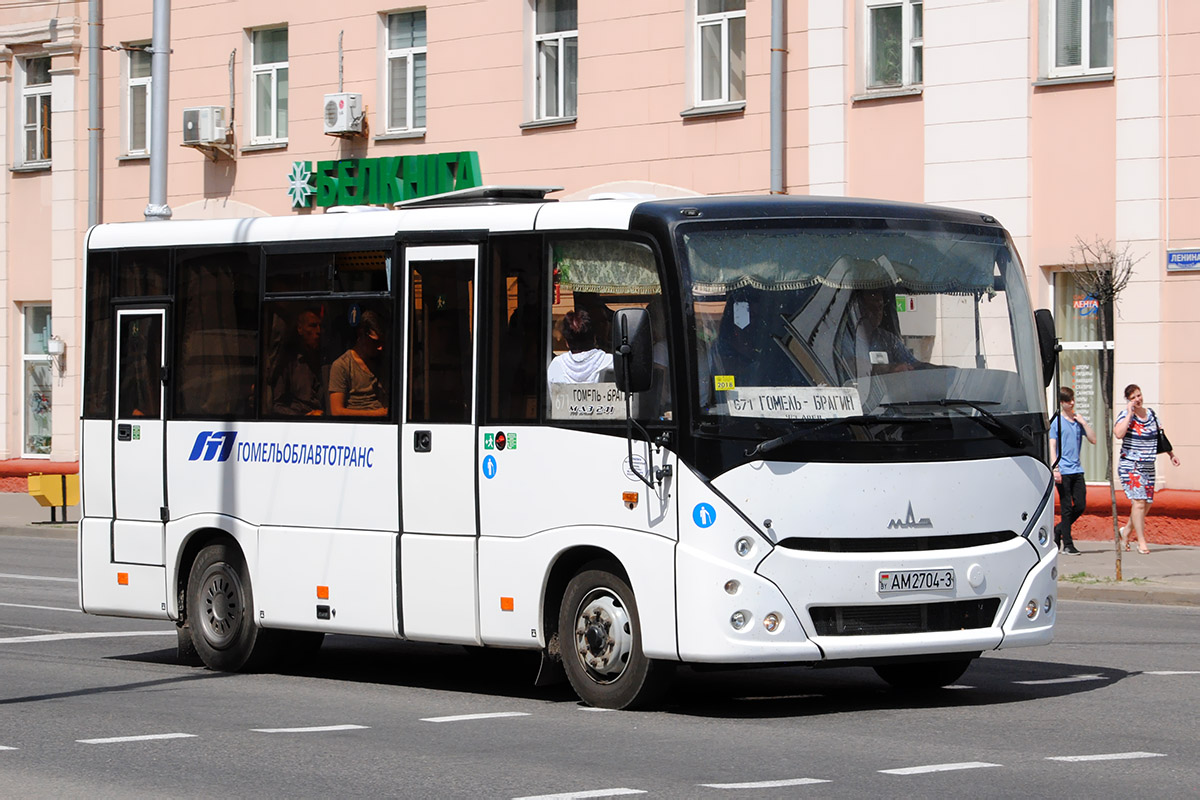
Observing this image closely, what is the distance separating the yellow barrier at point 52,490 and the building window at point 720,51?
32.4 ft

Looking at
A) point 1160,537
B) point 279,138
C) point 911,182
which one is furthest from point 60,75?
point 1160,537

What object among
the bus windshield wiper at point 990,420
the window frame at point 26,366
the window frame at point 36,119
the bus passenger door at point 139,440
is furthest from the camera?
the window frame at point 36,119

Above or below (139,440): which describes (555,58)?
above

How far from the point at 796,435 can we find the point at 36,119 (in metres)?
27.6

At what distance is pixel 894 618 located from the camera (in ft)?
34.0

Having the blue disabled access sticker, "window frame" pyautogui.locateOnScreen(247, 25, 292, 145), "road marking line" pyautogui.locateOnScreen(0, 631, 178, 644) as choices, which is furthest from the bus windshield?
"window frame" pyautogui.locateOnScreen(247, 25, 292, 145)

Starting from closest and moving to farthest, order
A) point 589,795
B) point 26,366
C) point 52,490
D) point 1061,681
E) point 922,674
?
point 589,795 < point 922,674 < point 1061,681 < point 52,490 < point 26,366

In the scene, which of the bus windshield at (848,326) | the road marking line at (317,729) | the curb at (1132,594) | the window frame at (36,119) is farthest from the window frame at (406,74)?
the road marking line at (317,729)

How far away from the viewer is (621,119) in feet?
89.5

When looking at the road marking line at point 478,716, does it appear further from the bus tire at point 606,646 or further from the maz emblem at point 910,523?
the maz emblem at point 910,523

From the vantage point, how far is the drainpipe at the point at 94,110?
33156mm

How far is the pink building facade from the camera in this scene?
22531 millimetres

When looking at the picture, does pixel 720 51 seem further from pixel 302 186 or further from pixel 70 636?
pixel 70 636

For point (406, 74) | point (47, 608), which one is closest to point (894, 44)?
point (406, 74)
